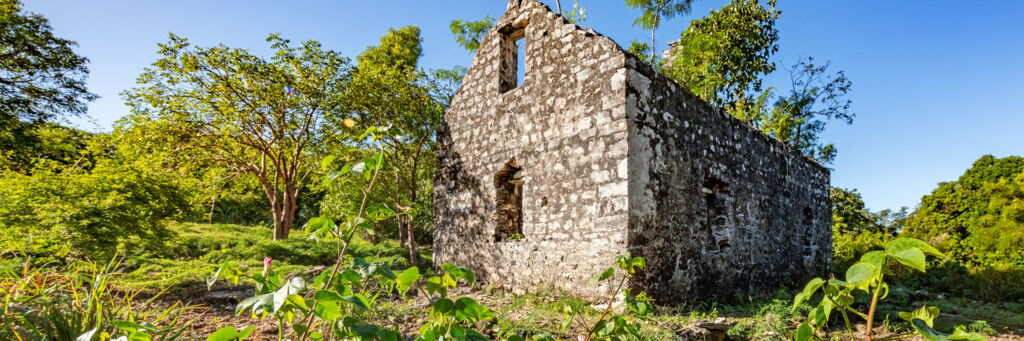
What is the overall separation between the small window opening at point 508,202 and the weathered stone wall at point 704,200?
1801mm

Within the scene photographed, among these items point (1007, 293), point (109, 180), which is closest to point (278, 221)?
point (109, 180)

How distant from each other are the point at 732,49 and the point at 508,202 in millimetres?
10931

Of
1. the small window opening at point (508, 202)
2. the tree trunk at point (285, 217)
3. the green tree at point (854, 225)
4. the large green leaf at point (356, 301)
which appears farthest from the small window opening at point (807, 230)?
the tree trunk at point (285, 217)

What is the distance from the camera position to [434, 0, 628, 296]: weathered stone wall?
16.2 ft

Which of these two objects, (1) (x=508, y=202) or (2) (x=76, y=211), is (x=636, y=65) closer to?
(1) (x=508, y=202)

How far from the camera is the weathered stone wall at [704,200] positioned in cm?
493

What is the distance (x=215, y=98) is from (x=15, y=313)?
393 inches

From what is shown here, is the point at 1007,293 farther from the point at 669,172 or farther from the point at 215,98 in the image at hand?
the point at 215,98

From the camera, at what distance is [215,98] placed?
35.4 ft

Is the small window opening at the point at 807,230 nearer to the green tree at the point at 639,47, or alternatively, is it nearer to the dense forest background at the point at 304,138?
the dense forest background at the point at 304,138

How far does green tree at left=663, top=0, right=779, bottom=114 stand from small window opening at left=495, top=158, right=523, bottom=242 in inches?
350

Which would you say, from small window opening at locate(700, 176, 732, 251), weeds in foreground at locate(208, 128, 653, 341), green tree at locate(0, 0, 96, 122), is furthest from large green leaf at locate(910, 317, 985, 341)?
green tree at locate(0, 0, 96, 122)

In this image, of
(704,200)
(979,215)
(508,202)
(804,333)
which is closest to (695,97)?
(704,200)

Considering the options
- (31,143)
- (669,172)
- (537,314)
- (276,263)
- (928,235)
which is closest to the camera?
(537,314)
